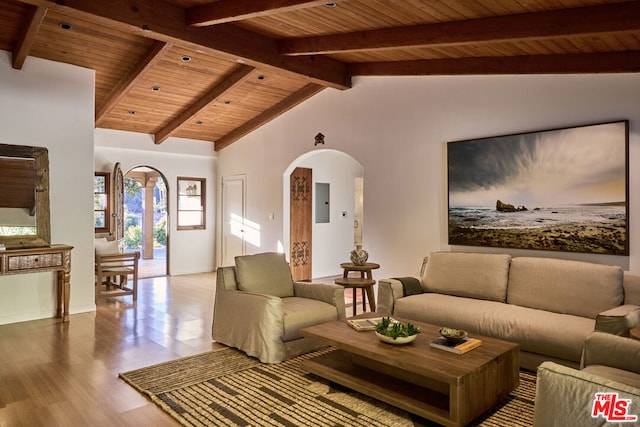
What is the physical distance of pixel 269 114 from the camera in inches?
290

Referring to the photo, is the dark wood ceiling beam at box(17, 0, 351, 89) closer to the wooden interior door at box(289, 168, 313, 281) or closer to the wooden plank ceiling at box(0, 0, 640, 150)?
the wooden plank ceiling at box(0, 0, 640, 150)

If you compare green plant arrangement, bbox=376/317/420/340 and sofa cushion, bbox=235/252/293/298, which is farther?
sofa cushion, bbox=235/252/293/298

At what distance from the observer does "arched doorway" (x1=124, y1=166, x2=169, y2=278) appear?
10.1 metres

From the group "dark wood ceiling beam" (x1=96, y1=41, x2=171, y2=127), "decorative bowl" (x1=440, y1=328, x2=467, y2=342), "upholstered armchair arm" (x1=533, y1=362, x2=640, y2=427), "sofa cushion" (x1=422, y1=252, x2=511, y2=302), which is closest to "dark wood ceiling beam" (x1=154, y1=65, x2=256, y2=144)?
"dark wood ceiling beam" (x1=96, y1=41, x2=171, y2=127)

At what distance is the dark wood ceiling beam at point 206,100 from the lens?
5.72 m

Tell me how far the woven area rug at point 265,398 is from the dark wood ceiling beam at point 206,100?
3623mm

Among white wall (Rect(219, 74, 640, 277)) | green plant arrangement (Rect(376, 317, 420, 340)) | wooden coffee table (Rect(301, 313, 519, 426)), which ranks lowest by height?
wooden coffee table (Rect(301, 313, 519, 426))

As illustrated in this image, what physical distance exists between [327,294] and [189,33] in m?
2.86

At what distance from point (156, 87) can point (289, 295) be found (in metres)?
3.58

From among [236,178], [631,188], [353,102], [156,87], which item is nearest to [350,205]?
[236,178]

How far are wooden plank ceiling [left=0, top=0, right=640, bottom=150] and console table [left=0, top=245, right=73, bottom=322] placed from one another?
205 cm

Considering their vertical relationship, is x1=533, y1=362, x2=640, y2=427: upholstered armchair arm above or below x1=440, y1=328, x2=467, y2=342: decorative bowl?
above

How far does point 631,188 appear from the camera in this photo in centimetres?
379

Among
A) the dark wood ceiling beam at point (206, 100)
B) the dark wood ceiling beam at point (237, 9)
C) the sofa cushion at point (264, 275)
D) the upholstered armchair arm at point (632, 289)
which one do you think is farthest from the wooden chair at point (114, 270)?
the upholstered armchair arm at point (632, 289)
